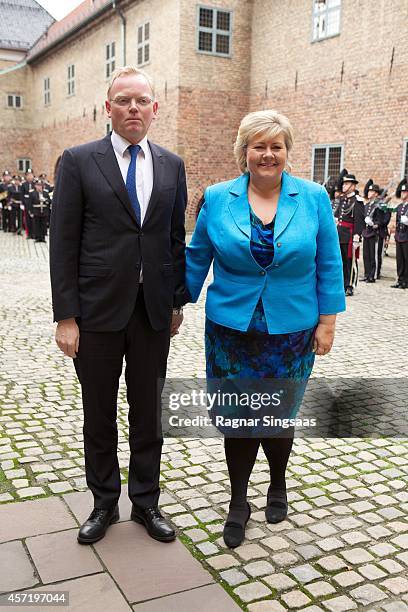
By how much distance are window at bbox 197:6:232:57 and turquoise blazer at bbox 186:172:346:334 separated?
1902 cm

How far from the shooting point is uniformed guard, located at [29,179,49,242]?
19.1 meters

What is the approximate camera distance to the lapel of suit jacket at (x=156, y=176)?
8.96ft

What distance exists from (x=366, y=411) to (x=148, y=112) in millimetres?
3084

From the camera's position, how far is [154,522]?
2928mm

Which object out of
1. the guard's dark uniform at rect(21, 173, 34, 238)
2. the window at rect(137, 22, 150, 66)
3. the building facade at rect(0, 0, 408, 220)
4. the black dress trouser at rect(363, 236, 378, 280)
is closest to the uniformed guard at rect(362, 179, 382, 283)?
the black dress trouser at rect(363, 236, 378, 280)

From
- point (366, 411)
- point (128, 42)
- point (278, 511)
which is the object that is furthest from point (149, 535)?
point (128, 42)

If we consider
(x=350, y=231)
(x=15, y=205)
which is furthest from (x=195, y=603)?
(x=15, y=205)

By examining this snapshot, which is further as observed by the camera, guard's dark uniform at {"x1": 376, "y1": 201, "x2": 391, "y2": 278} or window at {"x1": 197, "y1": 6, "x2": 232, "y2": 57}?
window at {"x1": 197, "y1": 6, "x2": 232, "y2": 57}

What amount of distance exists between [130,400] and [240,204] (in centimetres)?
103

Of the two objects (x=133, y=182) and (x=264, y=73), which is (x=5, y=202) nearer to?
(x=264, y=73)

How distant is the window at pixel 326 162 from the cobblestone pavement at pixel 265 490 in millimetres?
12501

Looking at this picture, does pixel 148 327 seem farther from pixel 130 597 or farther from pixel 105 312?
pixel 130 597

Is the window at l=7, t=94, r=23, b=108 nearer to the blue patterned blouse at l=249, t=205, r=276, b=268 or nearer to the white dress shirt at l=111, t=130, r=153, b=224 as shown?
the white dress shirt at l=111, t=130, r=153, b=224

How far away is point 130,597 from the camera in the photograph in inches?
97.3
